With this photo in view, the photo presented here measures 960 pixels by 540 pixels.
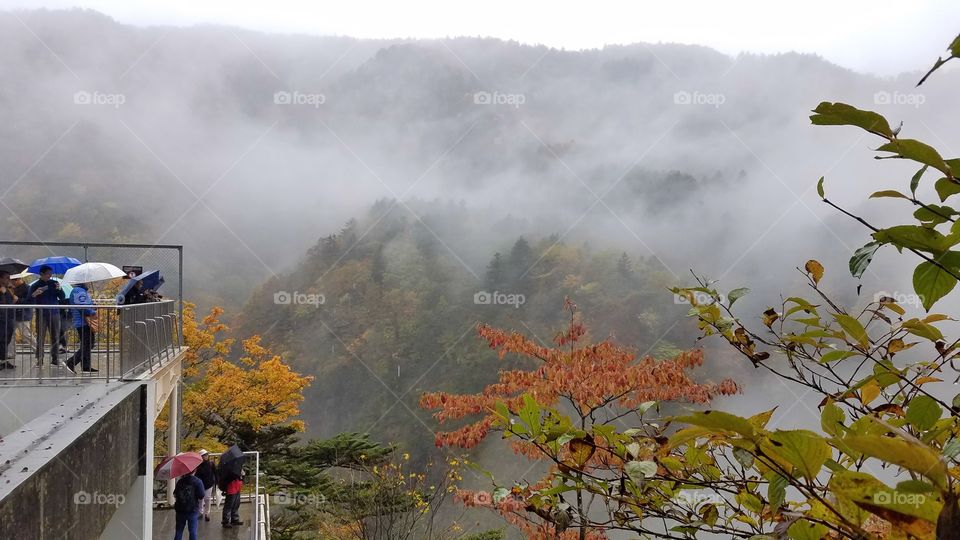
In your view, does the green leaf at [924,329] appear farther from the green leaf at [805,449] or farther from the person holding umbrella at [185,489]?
the person holding umbrella at [185,489]

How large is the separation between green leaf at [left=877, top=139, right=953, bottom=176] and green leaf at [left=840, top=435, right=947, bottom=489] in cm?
33

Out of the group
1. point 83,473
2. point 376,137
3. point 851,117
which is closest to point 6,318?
point 83,473

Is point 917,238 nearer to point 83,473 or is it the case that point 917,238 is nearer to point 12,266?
point 83,473

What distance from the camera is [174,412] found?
35.4ft

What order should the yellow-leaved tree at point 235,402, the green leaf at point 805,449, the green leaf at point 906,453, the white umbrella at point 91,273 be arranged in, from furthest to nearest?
the yellow-leaved tree at point 235,402 < the white umbrella at point 91,273 < the green leaf at point 805,449 < the green leaf at point 906,453

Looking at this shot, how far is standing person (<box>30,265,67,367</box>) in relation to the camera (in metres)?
5.90

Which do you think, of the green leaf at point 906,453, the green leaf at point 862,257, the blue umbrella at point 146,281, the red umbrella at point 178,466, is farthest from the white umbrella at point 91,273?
the green leaf at point 906,453

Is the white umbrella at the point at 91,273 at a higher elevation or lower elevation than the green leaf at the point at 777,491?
higher

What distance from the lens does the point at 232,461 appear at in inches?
391

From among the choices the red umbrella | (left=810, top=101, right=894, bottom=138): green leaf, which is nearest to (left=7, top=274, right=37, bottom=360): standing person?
the red umbrella

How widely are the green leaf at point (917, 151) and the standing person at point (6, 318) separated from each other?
657 cm

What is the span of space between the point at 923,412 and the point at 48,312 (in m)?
6.92

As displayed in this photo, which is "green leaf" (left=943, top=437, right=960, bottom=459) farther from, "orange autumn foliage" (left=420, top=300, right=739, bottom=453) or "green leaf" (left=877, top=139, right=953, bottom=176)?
"orange autumn foliage" (left=420, top=300, right=739, bottom=453)

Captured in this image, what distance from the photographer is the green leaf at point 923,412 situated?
93 cm
